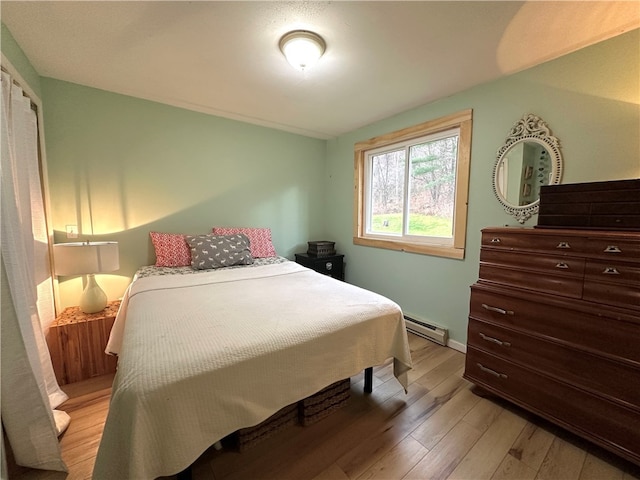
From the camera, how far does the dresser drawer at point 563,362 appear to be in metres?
1.22

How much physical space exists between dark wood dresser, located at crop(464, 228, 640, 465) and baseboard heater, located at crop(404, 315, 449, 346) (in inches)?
25.9

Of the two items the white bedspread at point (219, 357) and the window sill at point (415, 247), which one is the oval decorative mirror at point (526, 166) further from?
the white bedspread at point (219, 357)

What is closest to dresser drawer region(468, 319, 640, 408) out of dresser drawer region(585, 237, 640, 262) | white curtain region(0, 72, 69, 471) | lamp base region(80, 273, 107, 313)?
dresser drawer region(585, 237, 640, 262)

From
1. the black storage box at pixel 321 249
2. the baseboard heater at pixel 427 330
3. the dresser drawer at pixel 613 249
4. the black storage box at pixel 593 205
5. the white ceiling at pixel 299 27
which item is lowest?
the baseboard heater at pixel 427 330

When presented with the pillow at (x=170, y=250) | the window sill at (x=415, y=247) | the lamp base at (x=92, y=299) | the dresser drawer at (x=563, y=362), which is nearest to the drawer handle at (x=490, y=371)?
the dresser drawer at (x=563, y=362)

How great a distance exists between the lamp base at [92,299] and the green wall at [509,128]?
101 inches

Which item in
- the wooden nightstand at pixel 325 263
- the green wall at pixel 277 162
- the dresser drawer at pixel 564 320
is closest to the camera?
the dresser drawer at pixel 564 320

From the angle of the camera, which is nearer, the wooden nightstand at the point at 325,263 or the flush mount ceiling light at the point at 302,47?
the flush mount ceiling light at the point at 302,47

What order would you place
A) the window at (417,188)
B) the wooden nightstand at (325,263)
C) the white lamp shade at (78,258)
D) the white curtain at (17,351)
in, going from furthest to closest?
the wooden nightstand at (325,263), the window at (417,188), the white lamp shade at (78,258), the white curtain at (17,351)

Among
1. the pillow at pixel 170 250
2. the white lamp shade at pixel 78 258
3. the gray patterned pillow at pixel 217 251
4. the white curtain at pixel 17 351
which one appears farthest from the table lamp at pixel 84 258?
the gray patterned pillow at pixel 217 251

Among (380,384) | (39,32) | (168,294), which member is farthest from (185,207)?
(380,384)

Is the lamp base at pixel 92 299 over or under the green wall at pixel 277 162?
under

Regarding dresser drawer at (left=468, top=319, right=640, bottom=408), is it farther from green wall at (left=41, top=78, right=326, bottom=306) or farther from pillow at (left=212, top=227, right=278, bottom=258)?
green wall at (left=41, top=78, right=326, bottom=306)

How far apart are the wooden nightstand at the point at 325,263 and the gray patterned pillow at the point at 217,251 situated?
81 cm
